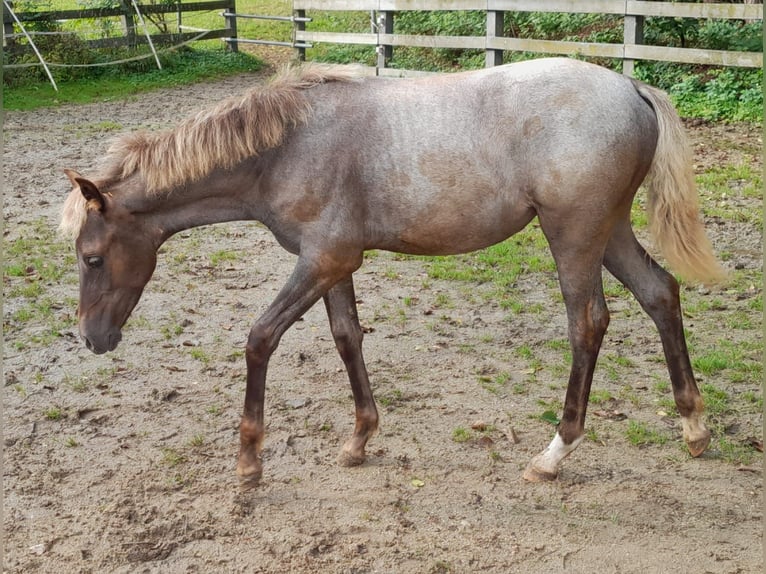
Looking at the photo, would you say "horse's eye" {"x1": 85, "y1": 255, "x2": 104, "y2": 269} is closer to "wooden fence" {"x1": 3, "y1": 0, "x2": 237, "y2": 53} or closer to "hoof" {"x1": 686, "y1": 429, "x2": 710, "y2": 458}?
"hoof" {"x1": 686, "y1": 429, "x2": 710, "y2": 458}

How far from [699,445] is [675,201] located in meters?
1.22

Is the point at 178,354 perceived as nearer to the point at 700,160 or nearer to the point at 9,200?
the point at 9,200

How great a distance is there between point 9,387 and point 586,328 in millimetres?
3535

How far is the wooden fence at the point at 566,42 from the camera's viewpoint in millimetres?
10846

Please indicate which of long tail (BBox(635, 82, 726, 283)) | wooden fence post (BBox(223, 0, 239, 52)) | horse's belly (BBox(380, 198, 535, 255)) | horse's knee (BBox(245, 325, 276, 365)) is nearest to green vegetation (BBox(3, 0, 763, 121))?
wooden fence post (BBox(223, 0, 239, 52))

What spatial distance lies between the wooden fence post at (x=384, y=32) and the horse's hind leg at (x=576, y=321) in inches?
449

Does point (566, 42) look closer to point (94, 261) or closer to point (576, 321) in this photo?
point (576, 321)

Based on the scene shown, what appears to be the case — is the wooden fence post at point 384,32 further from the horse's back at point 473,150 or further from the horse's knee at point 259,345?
the horse's knee at point 259,345

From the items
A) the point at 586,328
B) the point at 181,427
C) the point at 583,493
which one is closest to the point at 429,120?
the point at 586,328

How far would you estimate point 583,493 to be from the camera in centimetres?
408

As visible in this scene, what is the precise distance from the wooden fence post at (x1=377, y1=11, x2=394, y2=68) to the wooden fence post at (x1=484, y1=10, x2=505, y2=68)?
2.29 meters

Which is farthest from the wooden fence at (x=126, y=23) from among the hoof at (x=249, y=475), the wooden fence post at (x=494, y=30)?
the hoof at (x=249, y=475)

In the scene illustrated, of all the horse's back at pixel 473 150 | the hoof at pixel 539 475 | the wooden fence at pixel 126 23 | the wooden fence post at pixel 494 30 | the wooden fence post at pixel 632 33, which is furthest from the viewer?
the wooden fence at pixel 126 23

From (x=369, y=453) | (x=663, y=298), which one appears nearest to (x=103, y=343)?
Answer: (x=369, y=453)
